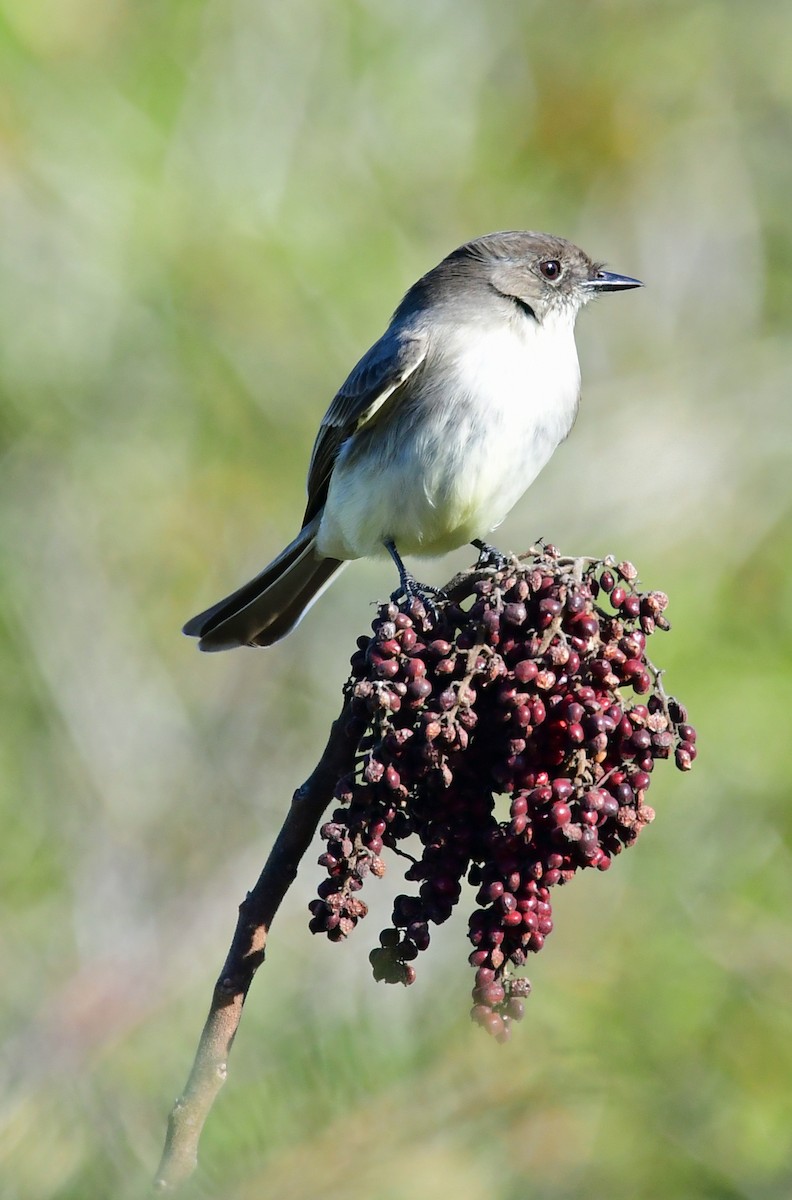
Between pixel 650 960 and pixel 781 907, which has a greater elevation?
pixel 781 907

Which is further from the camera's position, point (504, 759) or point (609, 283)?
point (609, 283)

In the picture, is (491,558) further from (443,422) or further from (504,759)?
(504,759)

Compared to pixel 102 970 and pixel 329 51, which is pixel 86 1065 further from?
pixel 329 51

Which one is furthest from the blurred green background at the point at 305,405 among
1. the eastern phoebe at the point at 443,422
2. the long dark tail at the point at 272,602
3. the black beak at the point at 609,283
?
the black beak at the point at 609,283

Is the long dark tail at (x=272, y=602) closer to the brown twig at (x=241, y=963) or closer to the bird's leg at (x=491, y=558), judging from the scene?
the bird's leg at (x=491, y=558)

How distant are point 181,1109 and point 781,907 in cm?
311

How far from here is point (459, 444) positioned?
12.1 ft

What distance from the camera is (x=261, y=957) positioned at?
5.63 ft

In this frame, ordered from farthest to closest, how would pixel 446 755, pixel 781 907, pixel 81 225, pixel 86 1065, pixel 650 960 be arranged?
pixel 81 225
pixel 781 907
pixel 650 960
pixel 446 755
pixel 86 1065

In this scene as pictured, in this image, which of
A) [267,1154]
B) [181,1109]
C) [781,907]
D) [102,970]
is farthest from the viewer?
[781,907]

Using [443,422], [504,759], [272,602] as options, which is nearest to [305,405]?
[272,602]

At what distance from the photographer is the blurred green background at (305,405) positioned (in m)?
4.59

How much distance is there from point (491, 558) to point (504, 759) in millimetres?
1399

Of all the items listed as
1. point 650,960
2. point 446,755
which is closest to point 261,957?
point 446,755
